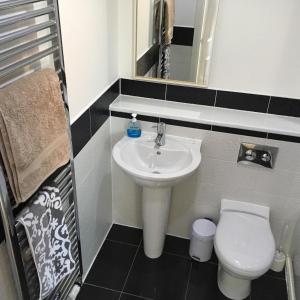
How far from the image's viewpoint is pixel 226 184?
7.25 feet

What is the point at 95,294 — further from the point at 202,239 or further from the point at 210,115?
the point at 210,115

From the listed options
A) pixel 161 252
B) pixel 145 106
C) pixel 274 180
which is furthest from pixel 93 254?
pixel 274 180

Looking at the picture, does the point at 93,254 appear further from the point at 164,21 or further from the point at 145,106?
the point at 164,21

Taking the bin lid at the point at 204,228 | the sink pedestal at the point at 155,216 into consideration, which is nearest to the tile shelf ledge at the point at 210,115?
the sink pedestal at the point at 155,216

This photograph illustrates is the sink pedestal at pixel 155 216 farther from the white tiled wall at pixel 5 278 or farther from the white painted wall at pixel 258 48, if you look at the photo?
the white tiled wall at pixel 5 278

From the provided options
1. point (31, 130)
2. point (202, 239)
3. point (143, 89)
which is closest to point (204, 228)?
point (202, 239)

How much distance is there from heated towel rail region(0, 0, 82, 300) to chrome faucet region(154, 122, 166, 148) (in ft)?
2.30

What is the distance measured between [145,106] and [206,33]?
0.56 m

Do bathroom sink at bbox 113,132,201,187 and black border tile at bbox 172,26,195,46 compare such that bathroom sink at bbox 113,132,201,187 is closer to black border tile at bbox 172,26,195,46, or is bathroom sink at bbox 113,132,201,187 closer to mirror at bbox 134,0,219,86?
mirror at bbox 134,0,219,86

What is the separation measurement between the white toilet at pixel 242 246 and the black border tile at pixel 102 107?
3.06ft

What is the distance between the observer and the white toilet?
1824 millimetres

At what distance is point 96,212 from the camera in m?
2.21

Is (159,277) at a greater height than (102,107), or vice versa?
(102,107)

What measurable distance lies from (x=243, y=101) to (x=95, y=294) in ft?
4.85
